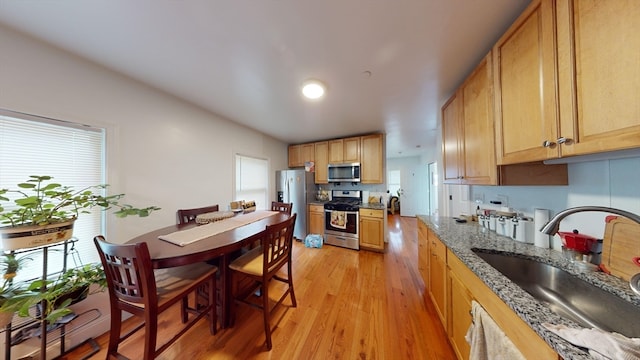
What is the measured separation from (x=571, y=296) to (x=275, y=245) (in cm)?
185

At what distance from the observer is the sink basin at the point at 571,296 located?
75 cm

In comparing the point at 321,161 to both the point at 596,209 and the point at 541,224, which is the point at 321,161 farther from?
the point at 596,209

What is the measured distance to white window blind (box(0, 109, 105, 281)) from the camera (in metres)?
1.24

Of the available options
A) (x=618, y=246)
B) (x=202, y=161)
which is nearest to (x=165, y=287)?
(x=202, y=161)

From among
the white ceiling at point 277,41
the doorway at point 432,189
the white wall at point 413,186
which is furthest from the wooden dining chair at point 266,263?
the white wall at point 413,186

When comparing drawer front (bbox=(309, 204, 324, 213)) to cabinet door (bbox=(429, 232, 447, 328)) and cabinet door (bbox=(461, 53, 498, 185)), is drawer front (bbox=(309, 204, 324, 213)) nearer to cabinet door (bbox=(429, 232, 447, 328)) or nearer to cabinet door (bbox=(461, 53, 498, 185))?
cabinet door (bbox=(429, 232, 447, 328))

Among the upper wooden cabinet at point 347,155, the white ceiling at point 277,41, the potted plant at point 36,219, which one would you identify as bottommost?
the potted plant at point 36,219

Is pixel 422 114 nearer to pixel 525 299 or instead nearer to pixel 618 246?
pixel 618 246

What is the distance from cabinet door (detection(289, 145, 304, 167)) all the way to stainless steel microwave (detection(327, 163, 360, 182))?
78 centimetres

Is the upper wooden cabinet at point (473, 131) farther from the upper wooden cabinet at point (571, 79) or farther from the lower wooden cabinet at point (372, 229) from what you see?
the lower wooden cabinet at point (372, 229)

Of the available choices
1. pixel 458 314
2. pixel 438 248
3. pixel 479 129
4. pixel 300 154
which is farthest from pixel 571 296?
pixel 300 154

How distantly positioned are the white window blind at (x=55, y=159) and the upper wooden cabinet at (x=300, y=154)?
118 inches

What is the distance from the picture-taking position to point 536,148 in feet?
3.13

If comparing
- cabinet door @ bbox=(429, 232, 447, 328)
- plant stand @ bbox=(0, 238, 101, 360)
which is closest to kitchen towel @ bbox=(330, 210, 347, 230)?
cabinet door @ bbox=(429, 232, 447, 328)
